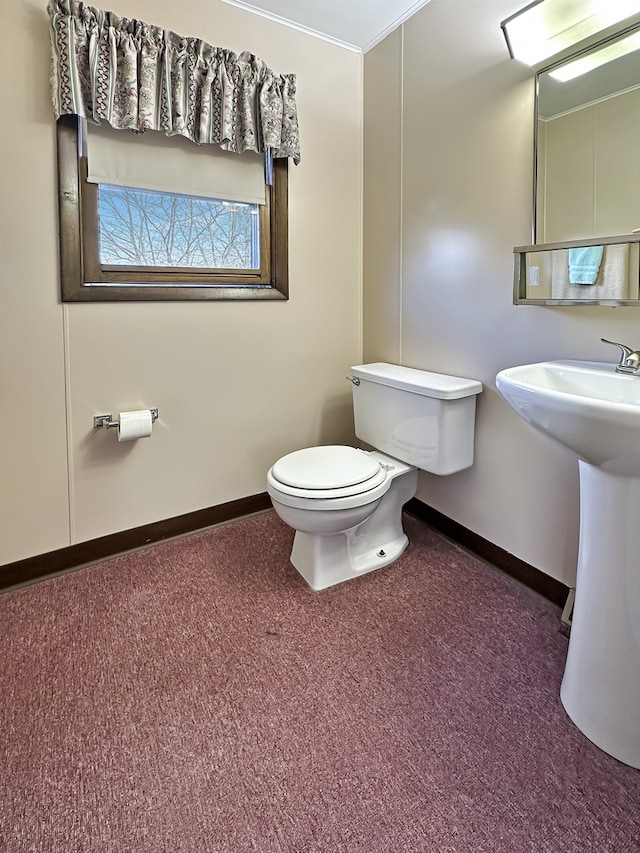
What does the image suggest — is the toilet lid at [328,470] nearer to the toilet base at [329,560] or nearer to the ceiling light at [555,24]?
the toilet base at [329,560]

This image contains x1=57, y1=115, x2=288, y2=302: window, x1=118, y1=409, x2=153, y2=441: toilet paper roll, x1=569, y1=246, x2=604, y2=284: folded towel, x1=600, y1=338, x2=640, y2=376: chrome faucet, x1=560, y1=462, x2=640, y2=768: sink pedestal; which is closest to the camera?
x1=560, y1=462, x2=640, y2=768: sink pedestal

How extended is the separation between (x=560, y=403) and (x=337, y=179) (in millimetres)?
1857

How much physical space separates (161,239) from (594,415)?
70.5 inches

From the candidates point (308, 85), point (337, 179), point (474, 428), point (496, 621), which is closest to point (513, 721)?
point (496, 621)

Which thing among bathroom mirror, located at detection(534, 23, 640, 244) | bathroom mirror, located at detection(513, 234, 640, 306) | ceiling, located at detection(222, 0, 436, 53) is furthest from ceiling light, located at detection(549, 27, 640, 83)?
ceiling, located at detection(222, 0, 436, 53)

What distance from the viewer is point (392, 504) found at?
2082mm

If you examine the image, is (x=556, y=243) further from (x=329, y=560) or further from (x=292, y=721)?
(x=292, y=721)

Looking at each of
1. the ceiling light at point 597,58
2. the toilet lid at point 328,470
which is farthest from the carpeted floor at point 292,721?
the ceiling light at point 597,58

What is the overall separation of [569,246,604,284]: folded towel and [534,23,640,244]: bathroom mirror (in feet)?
0.23

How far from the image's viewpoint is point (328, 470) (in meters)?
1.83

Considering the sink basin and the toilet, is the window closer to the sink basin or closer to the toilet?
the toilet

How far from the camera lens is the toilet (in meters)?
1.74

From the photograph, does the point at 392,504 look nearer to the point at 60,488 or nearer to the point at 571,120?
the point at 60,488

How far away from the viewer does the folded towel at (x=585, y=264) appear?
1.43 meters
